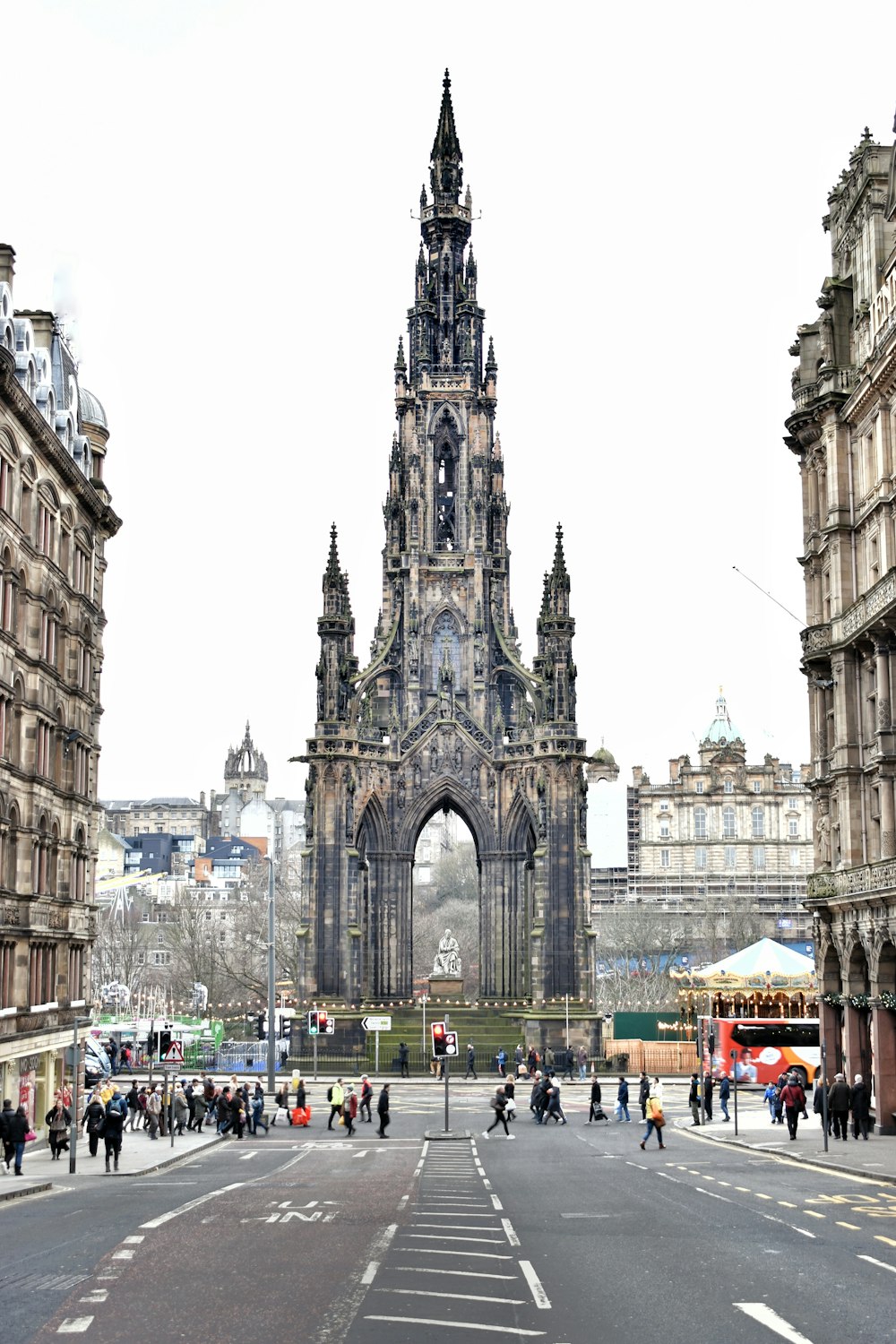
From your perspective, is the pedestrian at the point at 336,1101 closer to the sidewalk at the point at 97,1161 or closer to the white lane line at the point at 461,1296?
the sidewalk at the point at 97,1161

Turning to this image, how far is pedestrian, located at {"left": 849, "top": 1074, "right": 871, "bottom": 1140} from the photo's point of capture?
124ft

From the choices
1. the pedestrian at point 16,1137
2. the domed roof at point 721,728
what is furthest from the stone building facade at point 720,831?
the pedestrian at point 16,1137

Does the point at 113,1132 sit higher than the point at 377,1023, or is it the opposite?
the point at 377,1023

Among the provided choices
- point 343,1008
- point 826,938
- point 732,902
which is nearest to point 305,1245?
point 826,938

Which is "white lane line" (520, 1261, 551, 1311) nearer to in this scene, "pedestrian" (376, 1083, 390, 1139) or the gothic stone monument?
"pedestrian" (376, 1083, 390, 1139)

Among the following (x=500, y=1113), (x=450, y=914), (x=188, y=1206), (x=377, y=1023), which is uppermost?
(x=450, y=914)

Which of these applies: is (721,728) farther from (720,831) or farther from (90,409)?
(90,409)

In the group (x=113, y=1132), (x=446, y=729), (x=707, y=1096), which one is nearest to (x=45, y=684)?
(x=113, y=1132)

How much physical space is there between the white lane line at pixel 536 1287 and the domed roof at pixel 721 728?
140693mm

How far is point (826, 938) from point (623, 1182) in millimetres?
16805

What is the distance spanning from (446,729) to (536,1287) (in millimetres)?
63587

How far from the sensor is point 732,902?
450 ft

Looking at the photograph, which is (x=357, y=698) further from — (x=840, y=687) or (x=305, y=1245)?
(x=305, y=1245)

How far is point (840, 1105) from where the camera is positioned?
3750cm
